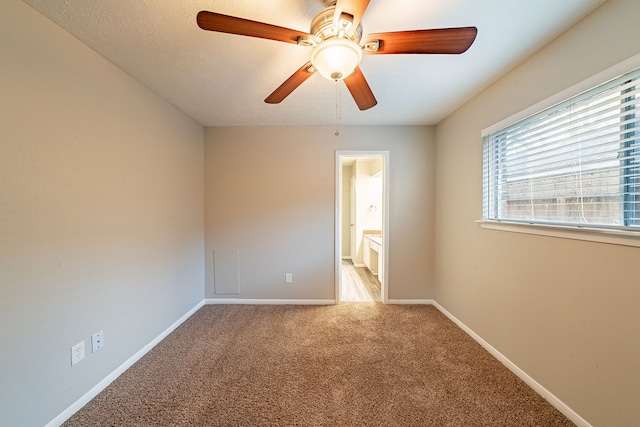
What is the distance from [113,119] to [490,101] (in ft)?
10.0

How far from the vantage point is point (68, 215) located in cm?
143

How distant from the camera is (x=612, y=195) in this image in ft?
3.96

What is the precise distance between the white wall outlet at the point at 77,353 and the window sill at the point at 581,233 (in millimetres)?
3117

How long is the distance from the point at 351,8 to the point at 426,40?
39 cm

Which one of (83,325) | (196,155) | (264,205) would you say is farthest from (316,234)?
(83,325)

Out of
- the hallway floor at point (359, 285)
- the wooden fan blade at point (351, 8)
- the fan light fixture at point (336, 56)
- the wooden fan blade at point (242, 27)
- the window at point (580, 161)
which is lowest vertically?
the hallway floor at point (359, 285)

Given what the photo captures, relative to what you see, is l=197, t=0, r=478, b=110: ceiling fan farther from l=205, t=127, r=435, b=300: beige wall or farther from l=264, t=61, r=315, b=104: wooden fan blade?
l=205, t=127, r=435, b=300: beige wall

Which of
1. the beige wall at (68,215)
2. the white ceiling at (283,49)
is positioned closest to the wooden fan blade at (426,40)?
the white ceiling at (283,49)

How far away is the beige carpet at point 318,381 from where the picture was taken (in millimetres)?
1410

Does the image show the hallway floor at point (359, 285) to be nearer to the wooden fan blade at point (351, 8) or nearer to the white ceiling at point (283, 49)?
the white ceiling at point (283, 49)

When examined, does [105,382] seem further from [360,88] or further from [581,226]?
[581,226]

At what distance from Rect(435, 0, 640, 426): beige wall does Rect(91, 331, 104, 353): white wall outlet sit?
3040 millimetres

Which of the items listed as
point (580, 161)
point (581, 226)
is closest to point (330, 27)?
point (580, 161)

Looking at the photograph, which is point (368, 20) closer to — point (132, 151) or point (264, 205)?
point (132, 151)
